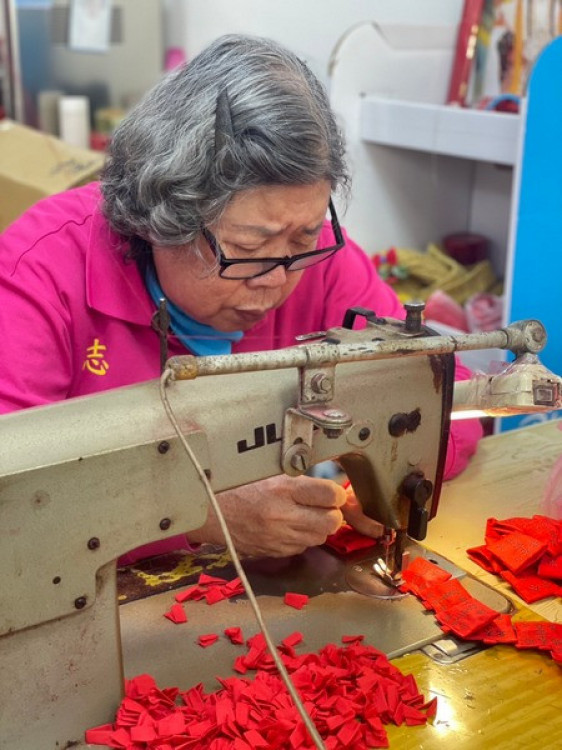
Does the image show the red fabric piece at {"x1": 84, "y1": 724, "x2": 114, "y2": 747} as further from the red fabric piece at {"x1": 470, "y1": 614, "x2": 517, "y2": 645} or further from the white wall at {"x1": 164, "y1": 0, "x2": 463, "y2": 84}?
the white wall at {"x1": 164, "y1": 0, "x2": 463, "y2": 84}

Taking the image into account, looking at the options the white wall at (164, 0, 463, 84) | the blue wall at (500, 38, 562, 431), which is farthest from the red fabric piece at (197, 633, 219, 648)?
the white wall at (164, 0, 463, 84)

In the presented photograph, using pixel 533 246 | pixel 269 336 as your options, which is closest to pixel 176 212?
pixel 269 336

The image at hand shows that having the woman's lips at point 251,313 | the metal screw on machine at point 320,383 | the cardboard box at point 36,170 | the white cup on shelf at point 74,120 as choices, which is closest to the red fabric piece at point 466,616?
the metal screw on machine at point 320,383

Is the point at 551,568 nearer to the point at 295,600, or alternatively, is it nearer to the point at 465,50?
the point at 295,600

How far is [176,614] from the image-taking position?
3.64ft

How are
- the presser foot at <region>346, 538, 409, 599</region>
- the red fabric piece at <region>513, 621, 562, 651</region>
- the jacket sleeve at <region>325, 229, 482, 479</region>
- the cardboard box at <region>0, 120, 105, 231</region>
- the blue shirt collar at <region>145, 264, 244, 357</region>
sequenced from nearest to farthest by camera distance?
1. the red fabric piece at <region>513, 621, 562, 651</region>
2. the presser foot at <region>346, 538, 409, 599</region>
3. the blue shirt collar at <region>145, 264, 244, 357</region>
4. the jacket sleeve at <region>325, 229, 482, 479</region>
5. the cardboard box at <region>0, 120, 105, 231</region>

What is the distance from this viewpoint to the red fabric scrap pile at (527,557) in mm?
1196

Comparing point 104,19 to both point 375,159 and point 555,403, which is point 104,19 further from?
point 555,403

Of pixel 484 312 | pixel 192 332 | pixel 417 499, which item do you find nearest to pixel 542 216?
pixel 484 312

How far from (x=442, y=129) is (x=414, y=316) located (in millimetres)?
1707

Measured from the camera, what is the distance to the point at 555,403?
1.06m

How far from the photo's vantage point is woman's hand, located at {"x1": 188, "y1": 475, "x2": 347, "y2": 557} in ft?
3.96

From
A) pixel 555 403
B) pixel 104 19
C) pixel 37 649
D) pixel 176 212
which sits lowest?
pixel 37 649

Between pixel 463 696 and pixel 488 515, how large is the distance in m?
0.43
